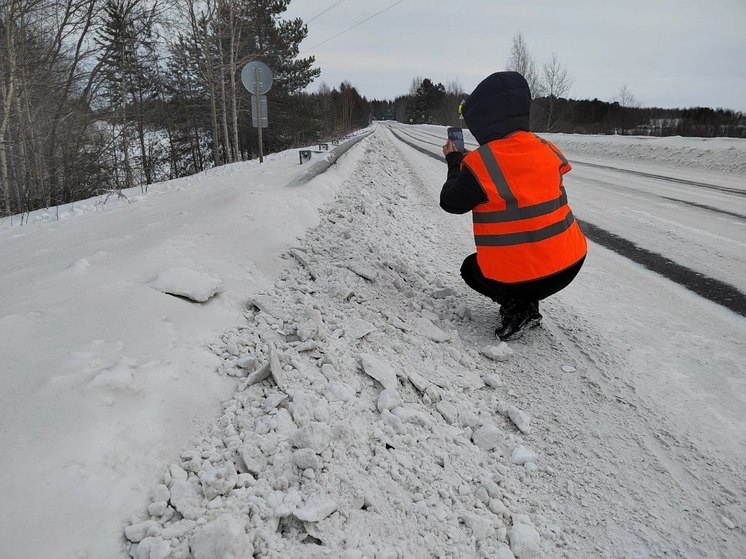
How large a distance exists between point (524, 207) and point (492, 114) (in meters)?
0.64

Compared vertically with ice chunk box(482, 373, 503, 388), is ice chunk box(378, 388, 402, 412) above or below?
above

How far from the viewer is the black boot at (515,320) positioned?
120 inches

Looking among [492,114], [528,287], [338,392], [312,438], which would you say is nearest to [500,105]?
[492,114]

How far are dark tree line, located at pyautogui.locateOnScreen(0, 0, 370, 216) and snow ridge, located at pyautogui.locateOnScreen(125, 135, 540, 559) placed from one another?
782cm

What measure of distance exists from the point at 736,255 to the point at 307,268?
14.8 ft

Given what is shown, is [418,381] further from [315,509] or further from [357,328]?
[315,509]

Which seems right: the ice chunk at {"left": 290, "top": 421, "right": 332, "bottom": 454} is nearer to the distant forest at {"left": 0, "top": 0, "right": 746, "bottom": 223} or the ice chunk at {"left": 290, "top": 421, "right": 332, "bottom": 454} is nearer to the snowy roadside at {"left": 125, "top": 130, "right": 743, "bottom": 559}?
the snowy roadside at {"left": 125, "top": 130, "right": 743, "bottom": 559}

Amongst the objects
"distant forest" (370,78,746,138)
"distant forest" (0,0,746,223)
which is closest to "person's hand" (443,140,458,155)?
"distant forest" (0,0,746,223)

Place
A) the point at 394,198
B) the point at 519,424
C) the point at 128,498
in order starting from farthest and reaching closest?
the point at 394,198 → the point at 519,424 → the point at 128,498

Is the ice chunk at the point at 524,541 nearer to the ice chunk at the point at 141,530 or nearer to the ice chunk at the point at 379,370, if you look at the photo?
the ice chunk at the point at 379,370

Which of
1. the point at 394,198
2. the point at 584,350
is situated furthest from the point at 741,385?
the point at 394,198

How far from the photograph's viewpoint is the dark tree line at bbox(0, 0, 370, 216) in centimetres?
991

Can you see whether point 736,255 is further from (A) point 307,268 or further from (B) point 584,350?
(A) point 307,268

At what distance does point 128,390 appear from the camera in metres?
1.75
